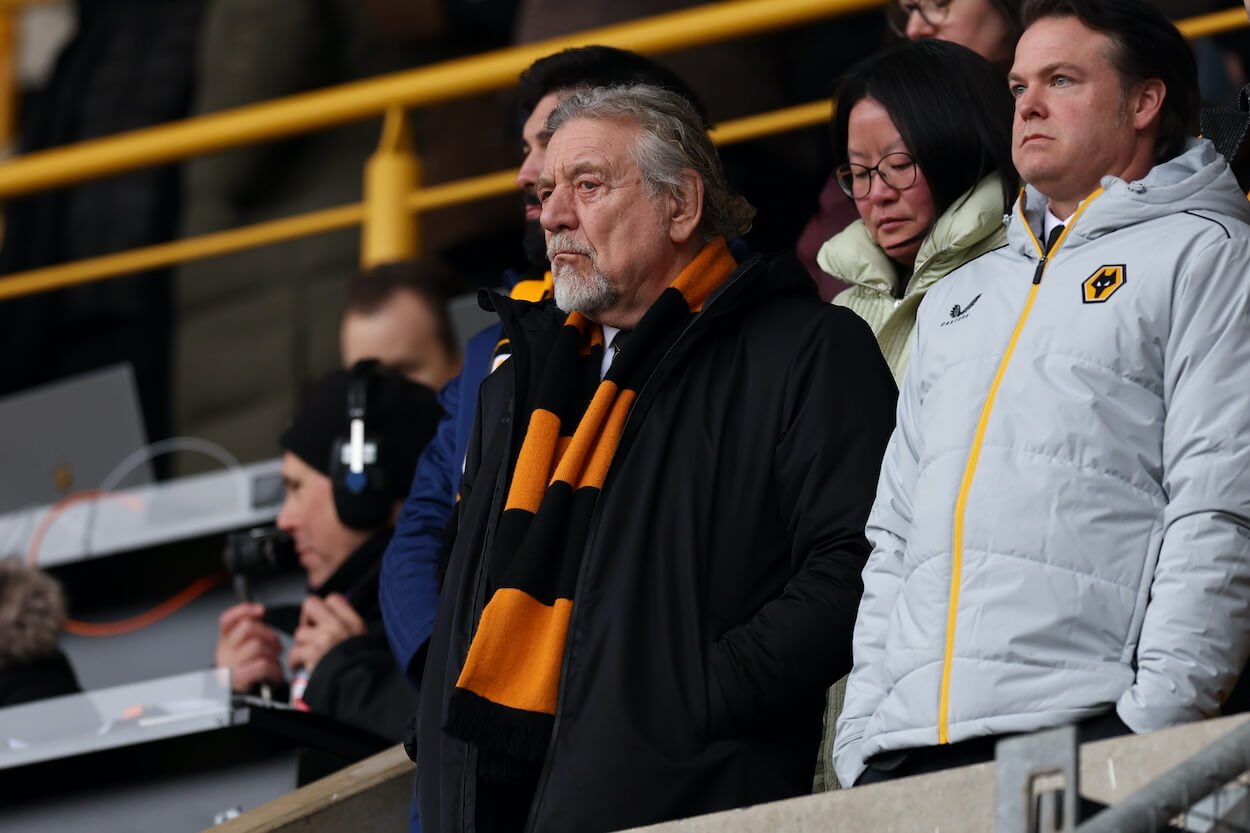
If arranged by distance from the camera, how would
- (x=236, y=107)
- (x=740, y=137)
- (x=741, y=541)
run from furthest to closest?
(x=236, y=107)
(x=740, y=137)
(x=741, y=541)

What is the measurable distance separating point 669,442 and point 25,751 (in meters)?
1.68

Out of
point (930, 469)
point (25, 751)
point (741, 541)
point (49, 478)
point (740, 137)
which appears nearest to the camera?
point (930, 469)

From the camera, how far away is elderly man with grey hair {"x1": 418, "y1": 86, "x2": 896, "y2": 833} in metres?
2.52

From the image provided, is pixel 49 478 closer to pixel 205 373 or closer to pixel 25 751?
pixel 205 373

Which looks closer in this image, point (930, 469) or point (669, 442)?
point (930, 469)

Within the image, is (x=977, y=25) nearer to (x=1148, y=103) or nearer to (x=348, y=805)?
(x=1148, y=103)

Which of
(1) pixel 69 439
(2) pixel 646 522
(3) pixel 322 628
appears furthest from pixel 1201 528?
(1) pixel 69 439

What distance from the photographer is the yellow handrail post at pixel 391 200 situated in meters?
Result: 5.08

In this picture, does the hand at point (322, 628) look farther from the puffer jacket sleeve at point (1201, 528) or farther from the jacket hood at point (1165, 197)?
the puffer jacket sleeve at point (1201, 528)

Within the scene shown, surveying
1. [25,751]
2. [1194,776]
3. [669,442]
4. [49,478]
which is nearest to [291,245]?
[49,478]

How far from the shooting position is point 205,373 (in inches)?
232

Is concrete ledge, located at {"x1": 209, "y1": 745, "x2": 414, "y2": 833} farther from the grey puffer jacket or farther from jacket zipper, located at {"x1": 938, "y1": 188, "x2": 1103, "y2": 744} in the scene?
jacket zipper, located at {"x1": 938, "y1": 188, "x2": 1103, "y2": 744}

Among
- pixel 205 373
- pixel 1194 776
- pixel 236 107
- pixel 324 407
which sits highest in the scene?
pixel 236 107

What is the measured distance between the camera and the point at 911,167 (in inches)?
120
